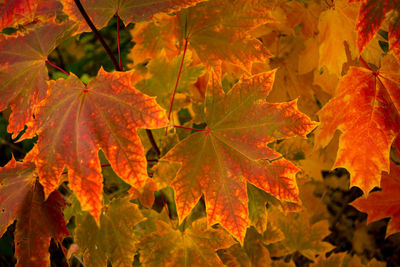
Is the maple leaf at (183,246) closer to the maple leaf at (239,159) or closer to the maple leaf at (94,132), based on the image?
the maple leaf at (239,159)

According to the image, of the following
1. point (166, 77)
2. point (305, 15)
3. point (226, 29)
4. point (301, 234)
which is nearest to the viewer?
point (226, 29)

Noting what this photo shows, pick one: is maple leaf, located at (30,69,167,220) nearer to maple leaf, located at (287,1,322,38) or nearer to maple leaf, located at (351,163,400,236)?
maple leaf, located at (287,1,322,38)

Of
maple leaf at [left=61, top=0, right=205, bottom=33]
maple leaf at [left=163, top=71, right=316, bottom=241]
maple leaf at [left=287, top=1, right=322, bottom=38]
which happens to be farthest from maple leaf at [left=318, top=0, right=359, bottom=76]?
maple leaf at [left=61, top=0, right=205, bottom=33]

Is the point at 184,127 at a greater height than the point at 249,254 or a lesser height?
greater

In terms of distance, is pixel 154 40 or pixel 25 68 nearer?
pixel 25 68

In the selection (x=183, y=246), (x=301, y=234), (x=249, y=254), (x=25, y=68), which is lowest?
(x=301, y=234)

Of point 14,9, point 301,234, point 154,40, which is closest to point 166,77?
point 154,40

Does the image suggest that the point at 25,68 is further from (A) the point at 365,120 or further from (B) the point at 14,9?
(A) the point at 365,120
